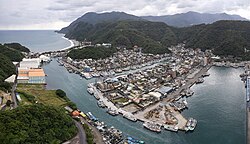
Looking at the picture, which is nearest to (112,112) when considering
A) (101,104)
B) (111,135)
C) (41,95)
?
(101,104)

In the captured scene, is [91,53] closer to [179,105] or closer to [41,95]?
[41,95]

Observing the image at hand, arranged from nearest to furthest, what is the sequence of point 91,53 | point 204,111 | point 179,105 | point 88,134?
point 88,134
point 204,111
point 179,105
point 91,53

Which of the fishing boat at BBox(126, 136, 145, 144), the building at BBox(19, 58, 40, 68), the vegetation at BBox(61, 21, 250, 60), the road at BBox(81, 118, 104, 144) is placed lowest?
the fishing boat at BBox(126, 136, 145, 144)

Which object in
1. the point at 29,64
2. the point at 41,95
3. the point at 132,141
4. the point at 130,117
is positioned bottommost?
the point at 132,141

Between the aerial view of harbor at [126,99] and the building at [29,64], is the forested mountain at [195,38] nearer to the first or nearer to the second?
the aerial view of harbor at [126,99]

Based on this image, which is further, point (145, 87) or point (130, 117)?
point (145, 87)

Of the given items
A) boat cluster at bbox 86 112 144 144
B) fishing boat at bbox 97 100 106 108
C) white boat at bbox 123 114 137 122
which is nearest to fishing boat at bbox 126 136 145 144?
boat cluster at bbox 86 112 144 144

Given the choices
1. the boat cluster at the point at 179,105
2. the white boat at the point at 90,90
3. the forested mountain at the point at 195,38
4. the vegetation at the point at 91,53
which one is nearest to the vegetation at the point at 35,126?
the boat cluster at the point at 179,105

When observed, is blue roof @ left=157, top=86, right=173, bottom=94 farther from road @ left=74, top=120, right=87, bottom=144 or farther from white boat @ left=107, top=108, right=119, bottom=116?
road @ left=74, top=120, right=87, bottom=144

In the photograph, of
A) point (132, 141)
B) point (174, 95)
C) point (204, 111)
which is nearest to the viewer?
point (132, 141)
